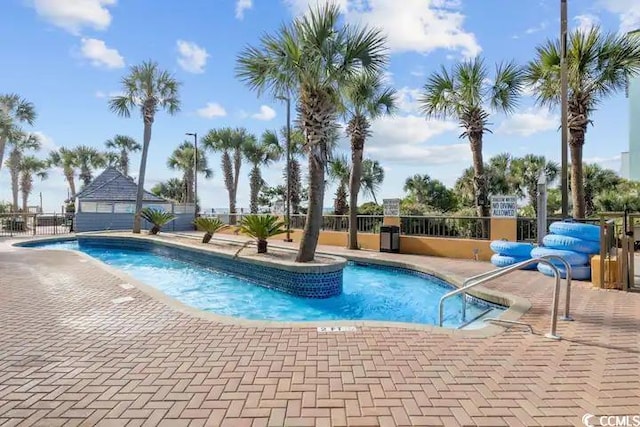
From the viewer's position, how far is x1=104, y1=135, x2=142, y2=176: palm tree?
41594mm

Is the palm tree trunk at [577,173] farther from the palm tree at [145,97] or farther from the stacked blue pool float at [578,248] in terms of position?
the palm tree at [145,97]

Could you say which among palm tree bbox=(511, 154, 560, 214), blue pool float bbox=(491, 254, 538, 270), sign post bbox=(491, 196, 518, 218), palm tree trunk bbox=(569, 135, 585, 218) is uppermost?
palm tree bbox=(511, 154, 560, 214)

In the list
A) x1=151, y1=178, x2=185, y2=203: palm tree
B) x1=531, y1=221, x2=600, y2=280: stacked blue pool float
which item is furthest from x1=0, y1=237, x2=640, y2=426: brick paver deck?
x1=151, y1=178, x2=185, y2=203: palm tree

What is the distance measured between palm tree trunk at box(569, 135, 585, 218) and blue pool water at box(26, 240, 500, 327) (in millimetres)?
4621

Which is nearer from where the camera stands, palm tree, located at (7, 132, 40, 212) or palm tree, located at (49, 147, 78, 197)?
palm tree, located at (7, 132, 40, 212)

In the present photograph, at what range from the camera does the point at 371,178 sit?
24188 mm

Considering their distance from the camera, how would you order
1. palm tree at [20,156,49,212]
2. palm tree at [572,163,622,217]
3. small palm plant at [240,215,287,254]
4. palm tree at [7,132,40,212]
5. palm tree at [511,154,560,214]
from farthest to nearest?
palm tree at [20,156,49,212] → palm tree at [7,132,40,212] → palm tree at [511,154,560,214] → palm tree at [572,163,622,217] → small palm plant at [240,215,287,254]

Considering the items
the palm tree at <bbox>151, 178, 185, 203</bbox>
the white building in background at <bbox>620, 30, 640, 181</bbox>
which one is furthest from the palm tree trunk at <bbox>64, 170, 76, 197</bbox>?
the white building in background at <bbox>620, 30, 640, 181</bbox>

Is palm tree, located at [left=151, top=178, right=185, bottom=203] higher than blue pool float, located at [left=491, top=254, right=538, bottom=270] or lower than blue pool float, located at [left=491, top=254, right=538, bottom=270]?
higher

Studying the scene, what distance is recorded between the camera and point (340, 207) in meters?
21.2

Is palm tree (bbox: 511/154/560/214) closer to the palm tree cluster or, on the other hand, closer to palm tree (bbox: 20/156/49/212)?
the palm tree cluster

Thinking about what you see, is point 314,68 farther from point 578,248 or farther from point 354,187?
point 578,248

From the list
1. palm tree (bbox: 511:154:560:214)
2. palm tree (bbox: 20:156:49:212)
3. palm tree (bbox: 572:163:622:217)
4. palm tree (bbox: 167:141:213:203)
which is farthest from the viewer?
palm tree (bbox: 20:156:49:212)

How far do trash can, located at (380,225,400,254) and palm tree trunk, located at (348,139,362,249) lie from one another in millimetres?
Answer: 1192
